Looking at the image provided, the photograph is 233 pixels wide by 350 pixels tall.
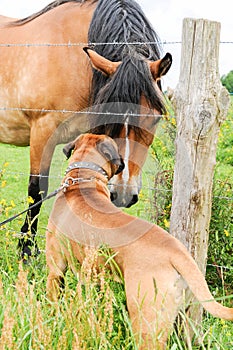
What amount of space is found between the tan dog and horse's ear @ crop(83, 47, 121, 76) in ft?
2.14

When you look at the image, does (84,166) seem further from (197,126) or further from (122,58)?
(122,58)

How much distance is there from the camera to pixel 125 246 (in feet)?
8.49

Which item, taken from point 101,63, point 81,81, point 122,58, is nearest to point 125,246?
point 101,63

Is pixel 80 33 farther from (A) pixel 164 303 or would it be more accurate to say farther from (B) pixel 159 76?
(A) pixel 164 303

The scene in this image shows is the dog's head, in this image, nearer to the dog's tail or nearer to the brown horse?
the brown horse

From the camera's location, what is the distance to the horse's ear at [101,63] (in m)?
3.78

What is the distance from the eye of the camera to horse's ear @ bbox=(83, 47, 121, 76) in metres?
3.78

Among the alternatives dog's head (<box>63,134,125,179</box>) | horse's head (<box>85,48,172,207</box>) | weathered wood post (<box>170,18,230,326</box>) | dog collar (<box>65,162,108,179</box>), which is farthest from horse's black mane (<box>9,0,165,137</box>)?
weathered wood post (<box>170,18,230,326</box>)

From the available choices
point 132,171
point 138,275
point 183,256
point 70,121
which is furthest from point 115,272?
point 70,121

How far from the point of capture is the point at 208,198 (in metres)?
3.02

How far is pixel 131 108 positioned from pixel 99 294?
1331 mm

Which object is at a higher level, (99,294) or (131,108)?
(131,108)

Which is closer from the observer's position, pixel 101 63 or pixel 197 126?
pixel 197 126

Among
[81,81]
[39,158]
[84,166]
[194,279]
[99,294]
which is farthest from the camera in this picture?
[39,158]
